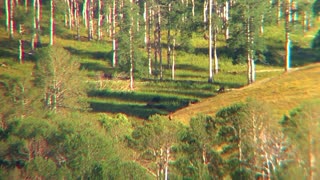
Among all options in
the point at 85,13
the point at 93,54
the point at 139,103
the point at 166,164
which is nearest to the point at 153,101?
the point at 139,103

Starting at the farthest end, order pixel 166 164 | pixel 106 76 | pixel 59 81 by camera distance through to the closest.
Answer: pixel 106 76 → pixel 59 81 → pixel 166 164

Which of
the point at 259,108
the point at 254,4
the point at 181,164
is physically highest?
the point at 254,4

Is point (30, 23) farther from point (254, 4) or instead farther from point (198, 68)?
point (254, 4)

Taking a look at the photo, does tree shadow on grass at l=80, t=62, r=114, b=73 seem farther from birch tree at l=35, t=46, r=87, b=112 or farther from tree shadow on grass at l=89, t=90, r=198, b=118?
birch tree at l=35, t=46, r=87, b=112

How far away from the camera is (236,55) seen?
208 feet

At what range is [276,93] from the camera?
44875 millimetres

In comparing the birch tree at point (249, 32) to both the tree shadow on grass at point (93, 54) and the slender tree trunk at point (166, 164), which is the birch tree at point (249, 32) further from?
the slender tree trunk at point (166, 164)

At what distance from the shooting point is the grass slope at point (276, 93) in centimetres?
4131

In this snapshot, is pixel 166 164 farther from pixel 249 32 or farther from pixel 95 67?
pixel 95 67

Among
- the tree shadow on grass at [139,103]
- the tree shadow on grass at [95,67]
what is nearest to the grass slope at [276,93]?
the tree shadow on grass at [139,103]

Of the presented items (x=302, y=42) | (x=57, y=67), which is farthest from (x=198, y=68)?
(x=57, y=67)

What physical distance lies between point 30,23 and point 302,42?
103 feet

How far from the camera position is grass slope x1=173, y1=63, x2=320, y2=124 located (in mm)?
41312

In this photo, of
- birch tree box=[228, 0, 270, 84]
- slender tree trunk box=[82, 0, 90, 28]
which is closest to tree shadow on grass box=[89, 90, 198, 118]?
birch tree box=[228, 0, 270, 84]
